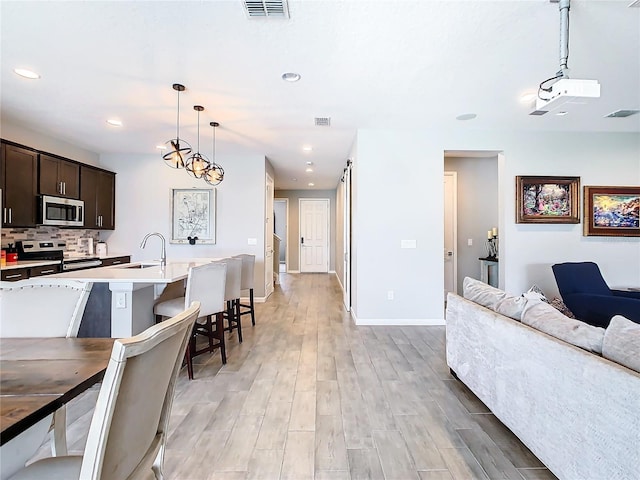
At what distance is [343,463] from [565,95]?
2577 mm

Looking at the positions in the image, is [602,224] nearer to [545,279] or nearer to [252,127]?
[545,279]

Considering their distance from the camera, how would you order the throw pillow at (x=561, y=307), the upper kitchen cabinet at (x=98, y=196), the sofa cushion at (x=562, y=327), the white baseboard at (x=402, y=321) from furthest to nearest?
the upper kitchen cabinet at (x=98, y=196) < the white baseboard at (x=402, y=321) < the throw pillow at (x=561, y=307) < the sofa cushion at (x=562, y=327)

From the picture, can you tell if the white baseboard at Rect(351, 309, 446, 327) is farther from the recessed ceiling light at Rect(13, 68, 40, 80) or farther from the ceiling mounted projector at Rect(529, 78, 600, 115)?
the recessed ceiling light at Rect(13, 68, 40, 80)

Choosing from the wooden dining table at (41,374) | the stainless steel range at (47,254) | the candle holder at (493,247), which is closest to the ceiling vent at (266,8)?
the wooden dining table at (41,374)

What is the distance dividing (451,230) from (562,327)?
441cm

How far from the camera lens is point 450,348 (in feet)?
8.87

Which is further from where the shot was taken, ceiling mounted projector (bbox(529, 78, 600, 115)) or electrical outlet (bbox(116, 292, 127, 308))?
electrical outlet (bbox(116, 292, 127, 308))

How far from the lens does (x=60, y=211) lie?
4688 mm

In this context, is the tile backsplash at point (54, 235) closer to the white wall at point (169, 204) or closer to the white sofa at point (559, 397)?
the white wall at point (169, 204)

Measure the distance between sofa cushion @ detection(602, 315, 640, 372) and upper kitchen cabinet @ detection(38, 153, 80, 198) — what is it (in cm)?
595

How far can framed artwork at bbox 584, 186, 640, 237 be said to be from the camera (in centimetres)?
457

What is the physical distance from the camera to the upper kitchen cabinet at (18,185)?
12.9 feet

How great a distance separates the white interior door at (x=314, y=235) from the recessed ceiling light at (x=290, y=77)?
7319 mm

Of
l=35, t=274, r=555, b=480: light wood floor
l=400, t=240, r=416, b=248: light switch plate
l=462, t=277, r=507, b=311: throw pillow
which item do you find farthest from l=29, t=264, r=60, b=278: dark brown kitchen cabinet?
l=462, t=277, r=507, b=311: throw pillow
